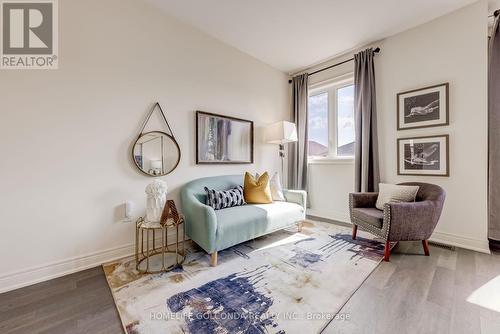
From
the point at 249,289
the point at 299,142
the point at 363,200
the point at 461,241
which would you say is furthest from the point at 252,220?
the point at 461,241

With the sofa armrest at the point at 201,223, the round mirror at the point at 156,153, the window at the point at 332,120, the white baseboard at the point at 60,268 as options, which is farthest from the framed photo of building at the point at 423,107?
the white baseboard at the point at 60,268

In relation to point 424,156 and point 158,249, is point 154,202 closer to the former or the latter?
point 158,249

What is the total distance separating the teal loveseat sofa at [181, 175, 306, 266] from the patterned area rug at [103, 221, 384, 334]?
0.74ft

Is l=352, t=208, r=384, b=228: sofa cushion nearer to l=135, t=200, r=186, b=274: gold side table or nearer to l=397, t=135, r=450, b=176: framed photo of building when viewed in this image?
l=397, t=135, r=450, b=176: framed photo of building

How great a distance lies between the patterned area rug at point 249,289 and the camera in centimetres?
132

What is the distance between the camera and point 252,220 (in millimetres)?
2305

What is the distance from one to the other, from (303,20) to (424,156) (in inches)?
92.8

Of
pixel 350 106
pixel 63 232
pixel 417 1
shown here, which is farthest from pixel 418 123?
pixel 63 232

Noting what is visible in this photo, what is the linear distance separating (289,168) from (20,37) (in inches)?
150

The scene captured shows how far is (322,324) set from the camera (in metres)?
1.30

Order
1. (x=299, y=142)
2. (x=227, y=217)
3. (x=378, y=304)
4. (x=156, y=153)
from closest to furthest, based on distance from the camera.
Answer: (x=378, y=304) < (x=227, y=217) < (x=156, y=153) < (x=299, y=142)

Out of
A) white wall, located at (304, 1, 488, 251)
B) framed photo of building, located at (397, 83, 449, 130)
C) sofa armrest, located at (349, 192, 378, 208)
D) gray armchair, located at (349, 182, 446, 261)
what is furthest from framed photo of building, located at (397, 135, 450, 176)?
sofa armrest, located at (349, 192, 378, 208)

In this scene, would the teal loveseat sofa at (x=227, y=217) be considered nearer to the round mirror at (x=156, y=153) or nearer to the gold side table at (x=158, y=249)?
the gold side table at (x=158, y=249)

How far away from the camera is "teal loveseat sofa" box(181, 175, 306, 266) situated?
2004mm
